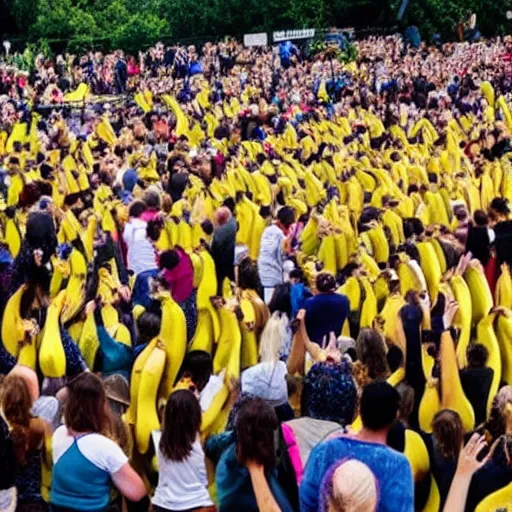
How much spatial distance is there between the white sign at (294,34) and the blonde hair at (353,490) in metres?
28.1

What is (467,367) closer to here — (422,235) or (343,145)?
(422,235)

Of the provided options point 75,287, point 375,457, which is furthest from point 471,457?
point 75,287

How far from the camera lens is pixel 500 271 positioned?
28.3 feet

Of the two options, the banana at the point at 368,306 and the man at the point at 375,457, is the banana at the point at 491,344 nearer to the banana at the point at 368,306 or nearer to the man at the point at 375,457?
the banana at the point at 368,306

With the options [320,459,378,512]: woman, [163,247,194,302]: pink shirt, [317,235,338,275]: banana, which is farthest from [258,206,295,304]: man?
[320,459,378,512]: woman

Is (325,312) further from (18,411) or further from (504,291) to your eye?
(18,411)

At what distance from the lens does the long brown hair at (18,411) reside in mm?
5086

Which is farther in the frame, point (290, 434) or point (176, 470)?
point (176, 470)

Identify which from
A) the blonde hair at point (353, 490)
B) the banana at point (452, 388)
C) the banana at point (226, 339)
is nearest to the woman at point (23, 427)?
the banana at point (226, 339)

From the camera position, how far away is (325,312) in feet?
22.6

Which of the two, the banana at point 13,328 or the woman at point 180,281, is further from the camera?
the woman at point 180,281

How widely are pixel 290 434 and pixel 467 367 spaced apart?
1620mm

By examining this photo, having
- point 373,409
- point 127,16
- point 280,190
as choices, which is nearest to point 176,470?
point 373,409

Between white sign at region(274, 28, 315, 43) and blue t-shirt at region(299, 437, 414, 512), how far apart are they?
2745cm
